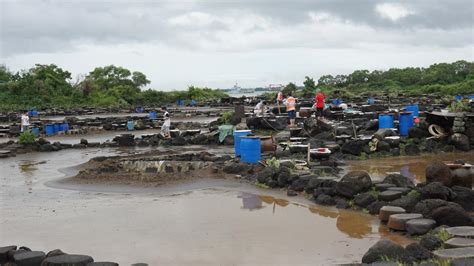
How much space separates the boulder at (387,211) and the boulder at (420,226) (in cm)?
68

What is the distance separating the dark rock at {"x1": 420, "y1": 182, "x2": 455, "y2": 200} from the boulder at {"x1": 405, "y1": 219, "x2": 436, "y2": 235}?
1.17 meters

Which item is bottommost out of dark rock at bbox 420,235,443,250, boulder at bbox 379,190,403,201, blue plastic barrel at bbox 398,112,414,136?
dark rock at bbox 420,235,443,250

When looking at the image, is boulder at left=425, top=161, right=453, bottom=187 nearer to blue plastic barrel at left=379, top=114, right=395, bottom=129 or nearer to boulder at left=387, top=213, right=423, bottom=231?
boulder at left=387, top=213, right=423, bottom=231

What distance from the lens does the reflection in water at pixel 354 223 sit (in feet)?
27.5

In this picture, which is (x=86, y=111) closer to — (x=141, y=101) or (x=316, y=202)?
(x=141, y=101)

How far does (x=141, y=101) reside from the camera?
66.2 m

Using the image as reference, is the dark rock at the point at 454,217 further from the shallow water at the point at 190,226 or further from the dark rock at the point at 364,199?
the dark rock at the point at 364,199

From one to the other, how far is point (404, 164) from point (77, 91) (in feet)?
178

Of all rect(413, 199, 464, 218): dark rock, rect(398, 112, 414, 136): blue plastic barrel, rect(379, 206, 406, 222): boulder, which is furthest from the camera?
rect(398, 112, 414, 136): blue plastic barrel

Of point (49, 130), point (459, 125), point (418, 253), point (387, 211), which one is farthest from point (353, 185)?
point (49, 130)

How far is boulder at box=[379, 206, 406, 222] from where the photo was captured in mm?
8672

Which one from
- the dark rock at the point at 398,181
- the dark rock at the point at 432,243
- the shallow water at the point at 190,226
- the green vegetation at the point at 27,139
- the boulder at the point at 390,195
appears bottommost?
the shallow water at the point at 190,226

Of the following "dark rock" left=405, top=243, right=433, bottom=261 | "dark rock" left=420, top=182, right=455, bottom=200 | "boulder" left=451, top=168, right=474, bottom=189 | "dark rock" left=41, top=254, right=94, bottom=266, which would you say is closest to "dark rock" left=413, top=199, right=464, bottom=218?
"dark rock" left=420, top=182, right=455, bottom=200

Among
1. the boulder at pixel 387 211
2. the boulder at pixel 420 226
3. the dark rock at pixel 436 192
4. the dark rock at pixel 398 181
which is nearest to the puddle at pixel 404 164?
the dark rock at pixel 398 181
